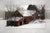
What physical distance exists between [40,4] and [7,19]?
692 mm

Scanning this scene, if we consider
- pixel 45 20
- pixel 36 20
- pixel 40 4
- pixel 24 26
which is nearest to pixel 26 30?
pixel 24 26

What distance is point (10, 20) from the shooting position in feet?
5.73

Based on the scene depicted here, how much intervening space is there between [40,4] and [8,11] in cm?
63

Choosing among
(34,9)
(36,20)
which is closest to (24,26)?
(36,20)

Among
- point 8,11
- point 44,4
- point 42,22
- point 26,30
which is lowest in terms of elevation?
point 26,30

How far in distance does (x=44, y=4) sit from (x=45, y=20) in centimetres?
31

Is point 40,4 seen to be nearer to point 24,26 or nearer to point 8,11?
point 24,26

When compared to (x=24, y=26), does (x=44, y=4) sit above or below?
above

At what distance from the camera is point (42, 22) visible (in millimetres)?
1743

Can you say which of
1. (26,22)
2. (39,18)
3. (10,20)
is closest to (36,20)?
(39,18)

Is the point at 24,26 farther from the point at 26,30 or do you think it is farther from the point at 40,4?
the point at 40,4

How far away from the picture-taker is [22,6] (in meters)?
1.78

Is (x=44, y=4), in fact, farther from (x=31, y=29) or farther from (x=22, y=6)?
(x=31, y=29)

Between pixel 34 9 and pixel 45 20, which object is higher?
pixel 34 9
